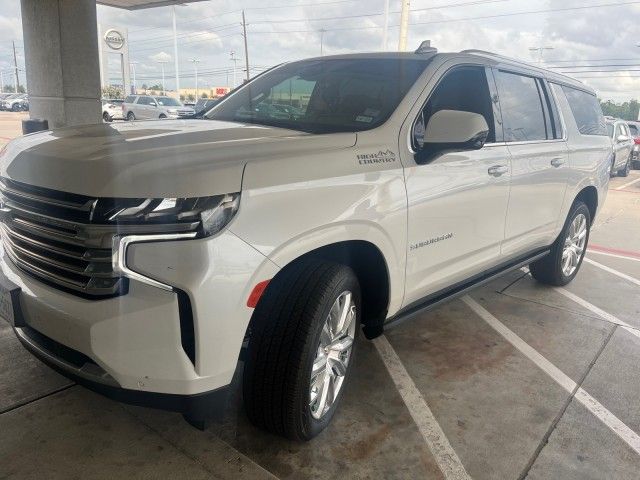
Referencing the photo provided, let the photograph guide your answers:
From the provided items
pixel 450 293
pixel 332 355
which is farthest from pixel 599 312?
pixel 332 355

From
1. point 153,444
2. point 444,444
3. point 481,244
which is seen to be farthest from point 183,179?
point 481,244

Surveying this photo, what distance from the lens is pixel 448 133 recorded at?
2.93m

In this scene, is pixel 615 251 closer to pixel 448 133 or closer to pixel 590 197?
pixel 590 197

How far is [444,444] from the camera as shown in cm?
283

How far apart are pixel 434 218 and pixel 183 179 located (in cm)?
160

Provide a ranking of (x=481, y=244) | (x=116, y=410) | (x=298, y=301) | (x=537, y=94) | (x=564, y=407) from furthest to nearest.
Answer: (x=537, y=94)
(x=481, y=244)
(x=564, y=407)
(x=116, y=410)
(x=298, y=301)

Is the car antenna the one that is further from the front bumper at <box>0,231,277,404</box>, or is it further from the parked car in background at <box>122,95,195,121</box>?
the parked car in background at <box>122,95,195,121</box>

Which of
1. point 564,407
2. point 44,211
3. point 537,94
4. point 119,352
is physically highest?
point 537,94

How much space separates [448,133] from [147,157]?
62.4 inches

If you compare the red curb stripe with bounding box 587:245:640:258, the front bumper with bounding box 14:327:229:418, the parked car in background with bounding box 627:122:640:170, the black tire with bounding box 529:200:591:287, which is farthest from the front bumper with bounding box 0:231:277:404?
the parked car in background with bounding box 627:122:640:170

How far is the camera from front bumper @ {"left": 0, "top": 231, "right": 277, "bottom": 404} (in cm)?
196

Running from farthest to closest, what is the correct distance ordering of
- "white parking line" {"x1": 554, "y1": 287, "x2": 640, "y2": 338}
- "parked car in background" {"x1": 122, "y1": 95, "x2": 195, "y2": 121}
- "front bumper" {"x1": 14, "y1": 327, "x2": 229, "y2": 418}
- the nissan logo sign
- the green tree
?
the nissan logo sign, the green tree, "parked car in background" {"x1": 122, "y1": 95, "x2": 195, "y2": 121}, "white parking line" {"x1": 554, "y1": 287, "x2": 640, "y2": 338}, "front bumper" {"x1": 14, "y1": 327, "x2": 229, "y2": 418}

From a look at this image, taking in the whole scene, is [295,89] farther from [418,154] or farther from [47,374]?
[47,374]

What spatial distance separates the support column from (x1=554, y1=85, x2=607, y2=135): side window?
6.45m
